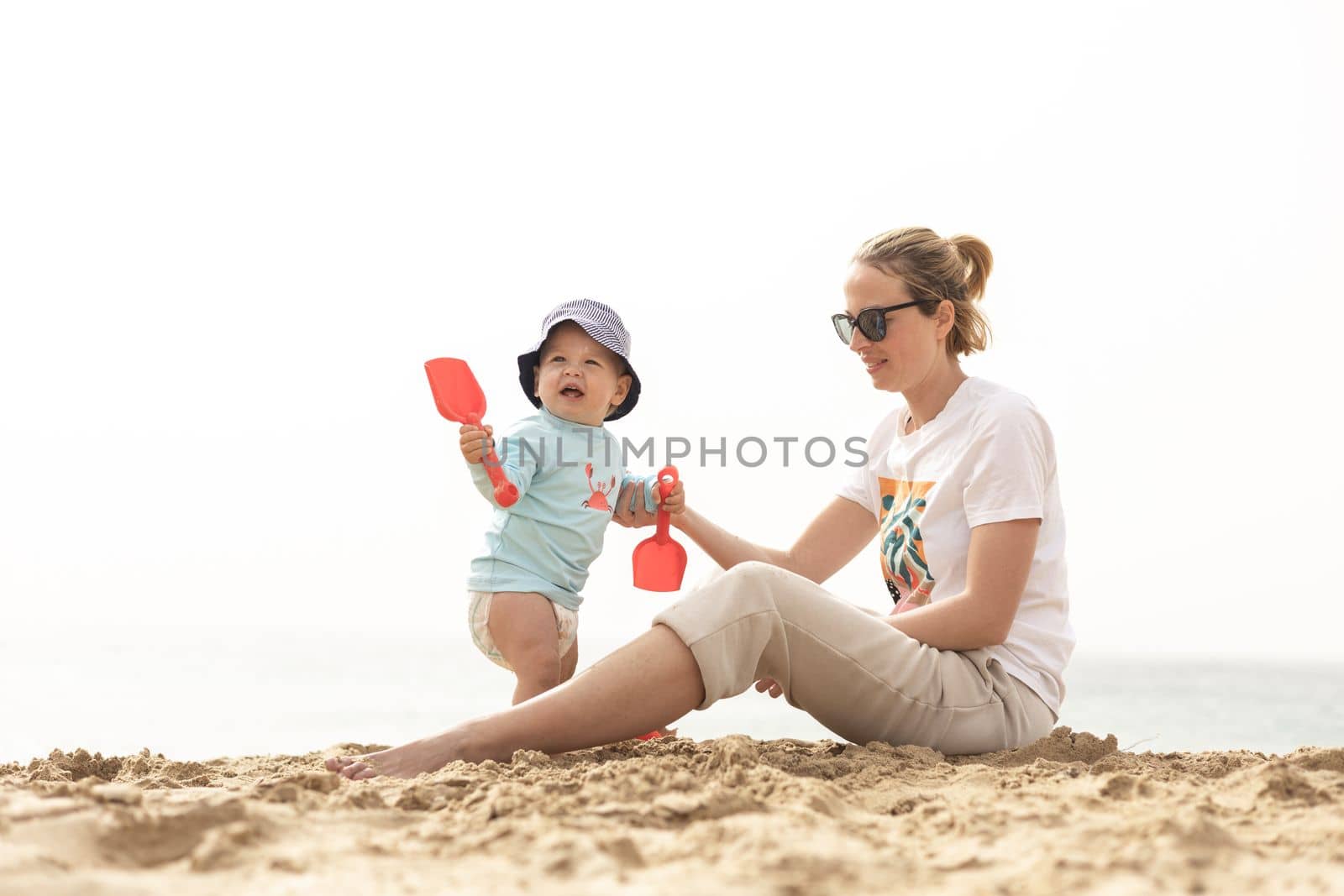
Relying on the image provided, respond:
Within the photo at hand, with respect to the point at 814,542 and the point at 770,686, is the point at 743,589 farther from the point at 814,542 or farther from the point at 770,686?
the point at 814,542

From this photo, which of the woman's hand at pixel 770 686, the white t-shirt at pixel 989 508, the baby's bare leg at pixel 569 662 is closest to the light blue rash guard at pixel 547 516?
the baby's bare leg at pixel 569 662

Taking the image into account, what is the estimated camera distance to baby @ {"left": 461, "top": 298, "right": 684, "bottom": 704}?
284 cm

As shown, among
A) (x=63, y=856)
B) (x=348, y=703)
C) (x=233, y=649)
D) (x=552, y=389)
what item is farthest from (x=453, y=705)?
(x=63, y=856)

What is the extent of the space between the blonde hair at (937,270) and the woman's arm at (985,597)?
24.4 inches

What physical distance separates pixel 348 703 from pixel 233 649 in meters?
6.37

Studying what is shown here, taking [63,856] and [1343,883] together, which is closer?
[1343,883]

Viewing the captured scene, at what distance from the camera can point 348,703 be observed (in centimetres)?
1026

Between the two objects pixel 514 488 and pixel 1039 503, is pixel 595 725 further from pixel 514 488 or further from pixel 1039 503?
pixel 1039 503

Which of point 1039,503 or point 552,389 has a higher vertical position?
point 552,389

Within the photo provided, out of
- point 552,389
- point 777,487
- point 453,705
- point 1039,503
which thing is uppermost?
point 777,487

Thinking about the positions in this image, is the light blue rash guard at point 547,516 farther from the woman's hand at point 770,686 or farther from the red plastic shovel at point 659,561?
the woman's hand at point 770,686

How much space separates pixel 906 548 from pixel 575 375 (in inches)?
39.5

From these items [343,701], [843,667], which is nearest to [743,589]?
[843,667]

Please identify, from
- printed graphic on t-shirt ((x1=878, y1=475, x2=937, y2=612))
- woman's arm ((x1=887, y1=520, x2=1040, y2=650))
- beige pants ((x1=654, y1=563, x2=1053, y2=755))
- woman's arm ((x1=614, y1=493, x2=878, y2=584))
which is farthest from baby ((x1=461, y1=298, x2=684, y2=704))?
woman's arm ((x1=887, y1=520, x2=1040, y2=650))
